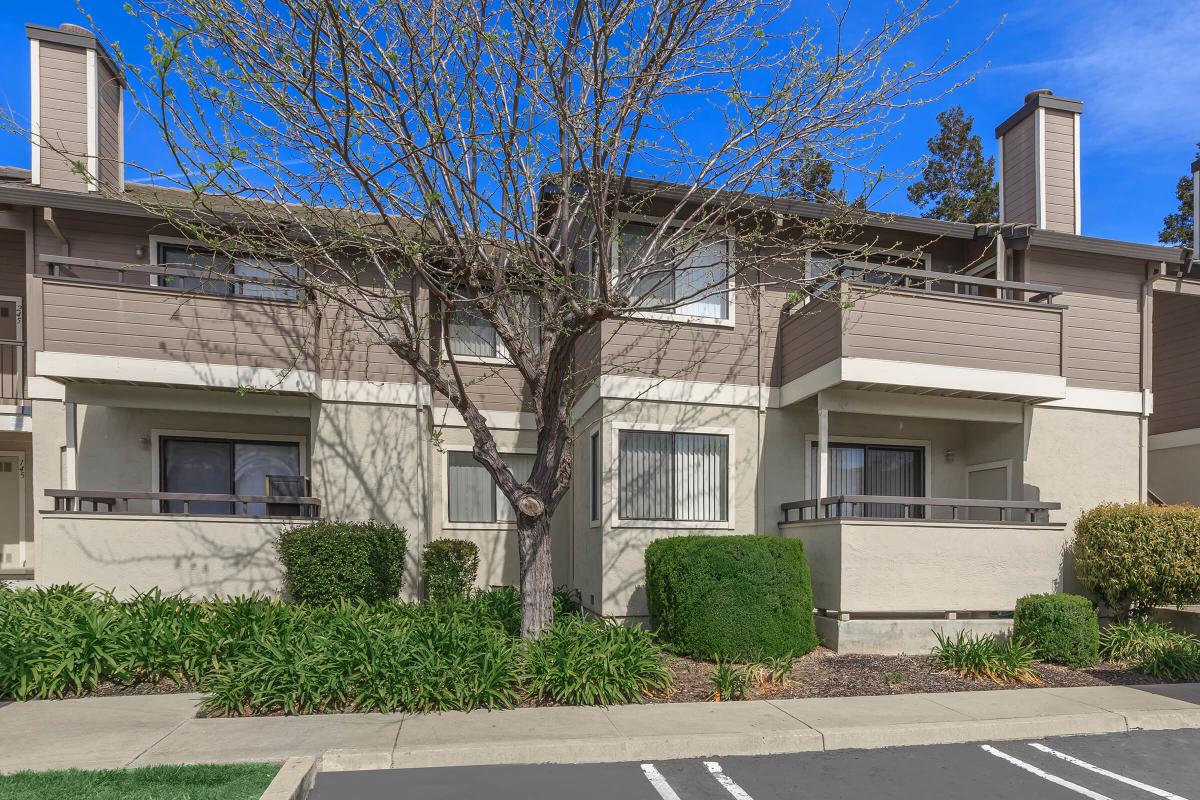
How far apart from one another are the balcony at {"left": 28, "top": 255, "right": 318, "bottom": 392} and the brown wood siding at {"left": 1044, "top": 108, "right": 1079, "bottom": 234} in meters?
11.9

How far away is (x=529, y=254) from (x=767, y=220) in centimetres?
465

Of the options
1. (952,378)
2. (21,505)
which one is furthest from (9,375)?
(952,378)

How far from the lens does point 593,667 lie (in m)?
7.66

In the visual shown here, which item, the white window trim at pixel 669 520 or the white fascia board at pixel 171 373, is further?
the white window trim at pixel 669 520

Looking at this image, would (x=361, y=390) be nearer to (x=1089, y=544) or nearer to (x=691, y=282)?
(x=691, y=282)

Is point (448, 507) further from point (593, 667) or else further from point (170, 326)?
point (593, 667)

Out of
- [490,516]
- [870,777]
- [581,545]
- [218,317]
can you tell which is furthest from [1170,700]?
[218,317]

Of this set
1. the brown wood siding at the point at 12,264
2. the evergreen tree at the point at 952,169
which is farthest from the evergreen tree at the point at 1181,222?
the brown wood siding at the point at 12,264

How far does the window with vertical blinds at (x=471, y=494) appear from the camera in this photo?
1277 cm

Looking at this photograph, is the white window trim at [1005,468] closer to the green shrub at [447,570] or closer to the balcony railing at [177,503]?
the green shrub at [447,570]

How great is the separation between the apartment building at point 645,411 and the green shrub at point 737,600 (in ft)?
3.03

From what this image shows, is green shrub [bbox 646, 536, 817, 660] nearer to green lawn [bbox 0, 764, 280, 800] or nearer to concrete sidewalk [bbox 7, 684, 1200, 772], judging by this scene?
concrete sidewalk [bbox 7, 684, 1200, 772]

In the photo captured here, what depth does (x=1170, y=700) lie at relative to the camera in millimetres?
7793

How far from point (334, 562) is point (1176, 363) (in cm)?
1508
